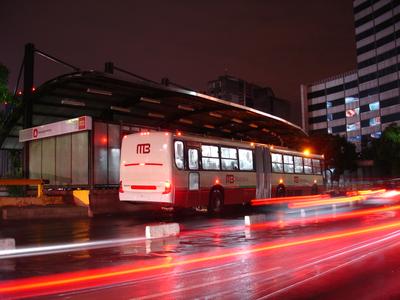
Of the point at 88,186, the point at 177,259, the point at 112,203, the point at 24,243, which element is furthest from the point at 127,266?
the point at 88,186

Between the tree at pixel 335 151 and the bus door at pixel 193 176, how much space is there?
182 ft

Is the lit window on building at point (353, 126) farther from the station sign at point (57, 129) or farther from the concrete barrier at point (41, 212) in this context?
the concrete barrier at point (41, 212)

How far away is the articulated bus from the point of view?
19266mm

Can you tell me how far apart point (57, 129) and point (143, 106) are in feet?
18.0

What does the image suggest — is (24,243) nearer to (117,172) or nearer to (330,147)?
(117,172)

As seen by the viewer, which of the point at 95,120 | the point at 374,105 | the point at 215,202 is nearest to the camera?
the point at 215,202

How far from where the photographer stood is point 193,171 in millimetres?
20359

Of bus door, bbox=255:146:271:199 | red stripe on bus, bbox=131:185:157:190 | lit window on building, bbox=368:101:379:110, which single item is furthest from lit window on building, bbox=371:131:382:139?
red stripe on bus, bbox=131:185:157:190

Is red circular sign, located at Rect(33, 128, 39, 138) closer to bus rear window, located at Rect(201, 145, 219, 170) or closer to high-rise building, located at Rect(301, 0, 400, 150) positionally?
bus rear window, located at Rect(201, 145, 219, 170)

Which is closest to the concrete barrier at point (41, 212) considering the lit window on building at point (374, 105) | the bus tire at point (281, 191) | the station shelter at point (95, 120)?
the station shelter at point (95, 120)

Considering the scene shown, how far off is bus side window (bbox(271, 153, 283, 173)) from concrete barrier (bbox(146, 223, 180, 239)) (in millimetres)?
12813

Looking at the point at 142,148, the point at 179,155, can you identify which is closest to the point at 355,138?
the point at 179,155

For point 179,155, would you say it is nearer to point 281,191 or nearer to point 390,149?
point 281,191

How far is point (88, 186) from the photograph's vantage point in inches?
960
